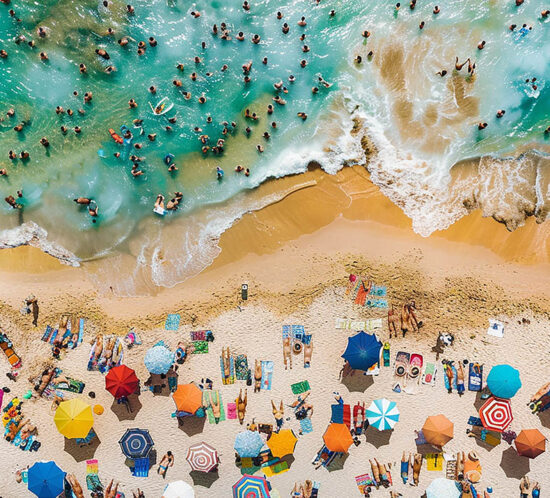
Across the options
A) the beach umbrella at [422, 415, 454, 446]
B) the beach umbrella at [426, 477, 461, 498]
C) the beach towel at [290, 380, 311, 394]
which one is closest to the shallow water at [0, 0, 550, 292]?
the beach towel at [290, 380, 311, 394]

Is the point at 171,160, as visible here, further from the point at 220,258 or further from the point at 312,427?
the point at 312,427

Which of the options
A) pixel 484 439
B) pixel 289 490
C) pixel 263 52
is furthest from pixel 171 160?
pixel 484 439

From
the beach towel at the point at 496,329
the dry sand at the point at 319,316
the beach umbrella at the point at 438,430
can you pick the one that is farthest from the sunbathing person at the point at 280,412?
the beach towel at the point at 496,329

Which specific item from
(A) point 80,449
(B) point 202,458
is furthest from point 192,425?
(A) point 80,449

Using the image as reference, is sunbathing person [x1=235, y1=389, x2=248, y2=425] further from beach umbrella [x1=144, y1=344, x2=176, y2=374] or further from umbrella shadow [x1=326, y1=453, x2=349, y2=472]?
umbrella shadow [x1=326, y1=453, x2=349, y2=472]

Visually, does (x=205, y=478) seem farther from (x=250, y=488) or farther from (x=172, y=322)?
(x=172, y=322)
